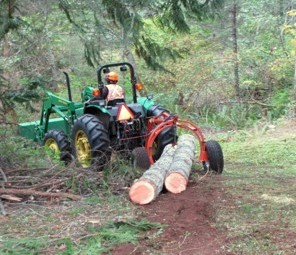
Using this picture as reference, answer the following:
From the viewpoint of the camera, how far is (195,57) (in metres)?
18.5

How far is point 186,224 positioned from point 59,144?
483cm

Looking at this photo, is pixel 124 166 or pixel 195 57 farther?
pixel 195 57

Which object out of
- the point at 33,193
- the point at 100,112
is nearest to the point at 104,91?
the point at 100,112

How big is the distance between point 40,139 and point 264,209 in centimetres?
654

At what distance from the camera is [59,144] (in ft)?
31.6

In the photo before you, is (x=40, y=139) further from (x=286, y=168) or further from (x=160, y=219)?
(x=160, y=219)

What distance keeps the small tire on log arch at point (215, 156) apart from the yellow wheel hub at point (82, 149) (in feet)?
6.13

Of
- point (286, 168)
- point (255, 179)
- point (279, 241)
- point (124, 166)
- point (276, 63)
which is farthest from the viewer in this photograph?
point (276, 63)

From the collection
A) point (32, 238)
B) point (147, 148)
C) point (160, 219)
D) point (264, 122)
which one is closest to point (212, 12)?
point (147, 148)

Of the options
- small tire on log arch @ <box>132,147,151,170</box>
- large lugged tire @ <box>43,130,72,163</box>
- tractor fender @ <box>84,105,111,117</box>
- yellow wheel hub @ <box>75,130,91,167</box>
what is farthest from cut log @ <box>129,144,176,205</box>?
large lugged tire @ <box>43,130,72,163</box>

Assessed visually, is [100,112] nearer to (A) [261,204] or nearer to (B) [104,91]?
(B) [104,91]

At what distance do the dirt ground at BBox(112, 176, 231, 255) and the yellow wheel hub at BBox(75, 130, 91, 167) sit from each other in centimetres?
211

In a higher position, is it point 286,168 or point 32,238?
point 32,238

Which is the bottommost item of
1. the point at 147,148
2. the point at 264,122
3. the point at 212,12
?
the point at 264,122
